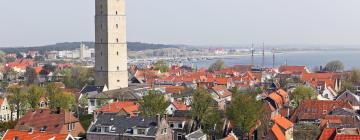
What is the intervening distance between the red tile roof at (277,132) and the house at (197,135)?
204 inches

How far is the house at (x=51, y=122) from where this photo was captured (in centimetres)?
4212

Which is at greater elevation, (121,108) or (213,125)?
(121,108)

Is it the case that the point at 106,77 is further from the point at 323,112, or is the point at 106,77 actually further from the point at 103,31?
the point at 323,112

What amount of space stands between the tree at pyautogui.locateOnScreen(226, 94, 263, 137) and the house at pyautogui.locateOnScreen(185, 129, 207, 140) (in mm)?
2974

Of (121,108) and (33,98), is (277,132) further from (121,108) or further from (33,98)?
(33,98)

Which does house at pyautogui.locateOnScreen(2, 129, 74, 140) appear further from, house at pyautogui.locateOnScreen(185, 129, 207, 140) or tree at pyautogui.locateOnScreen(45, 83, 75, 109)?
tree at pyautogui.locateOnScreen(45, 83, 75, 109)

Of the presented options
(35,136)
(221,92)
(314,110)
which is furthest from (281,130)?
(221,92)

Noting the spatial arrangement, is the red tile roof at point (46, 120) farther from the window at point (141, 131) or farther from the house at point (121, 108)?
the window at point (141, 131)

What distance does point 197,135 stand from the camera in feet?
130

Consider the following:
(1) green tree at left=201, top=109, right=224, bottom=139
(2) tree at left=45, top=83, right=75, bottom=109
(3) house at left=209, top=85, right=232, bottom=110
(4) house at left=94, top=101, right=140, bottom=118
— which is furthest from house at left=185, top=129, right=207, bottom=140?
(3) house at left=209, top=85, right=232, bottom=110

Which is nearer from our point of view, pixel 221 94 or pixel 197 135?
pixel 197 135

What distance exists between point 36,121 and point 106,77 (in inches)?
843

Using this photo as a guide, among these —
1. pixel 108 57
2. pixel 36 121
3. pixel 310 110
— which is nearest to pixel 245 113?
pixel 310 110

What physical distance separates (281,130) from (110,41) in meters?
29.8
